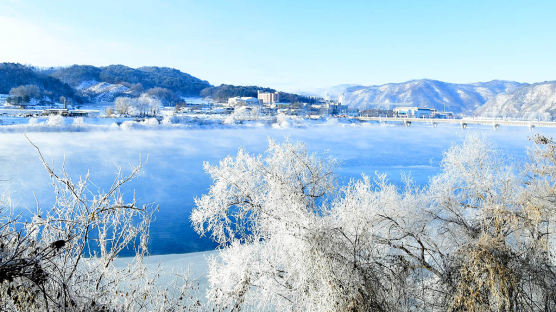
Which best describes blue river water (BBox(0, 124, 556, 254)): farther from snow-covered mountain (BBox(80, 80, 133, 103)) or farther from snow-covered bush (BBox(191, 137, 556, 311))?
snow-covered mountain (BBox(80, 80, 133, 103))

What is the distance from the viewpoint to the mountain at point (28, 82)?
2848 inches

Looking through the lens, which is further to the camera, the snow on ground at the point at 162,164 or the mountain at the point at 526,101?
the mountain at the point at 526,101

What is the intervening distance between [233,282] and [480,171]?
24.2 ft

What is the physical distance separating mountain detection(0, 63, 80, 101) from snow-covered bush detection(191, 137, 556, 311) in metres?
75.4

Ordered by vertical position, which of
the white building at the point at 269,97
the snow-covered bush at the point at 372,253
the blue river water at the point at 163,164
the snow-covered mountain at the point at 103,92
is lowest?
the blue river water at the point at 163,164

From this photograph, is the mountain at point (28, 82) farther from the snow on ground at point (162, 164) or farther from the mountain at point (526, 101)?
the mountain at point (526, 101)

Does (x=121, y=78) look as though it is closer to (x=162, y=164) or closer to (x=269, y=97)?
(x=269, y=97)

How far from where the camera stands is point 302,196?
309 inches

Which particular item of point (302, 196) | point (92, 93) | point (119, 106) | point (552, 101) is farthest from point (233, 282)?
point (552, 101)

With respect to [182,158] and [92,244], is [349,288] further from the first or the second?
[182,158]

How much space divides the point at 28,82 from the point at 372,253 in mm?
86806

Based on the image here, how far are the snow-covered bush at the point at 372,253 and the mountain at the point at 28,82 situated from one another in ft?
247

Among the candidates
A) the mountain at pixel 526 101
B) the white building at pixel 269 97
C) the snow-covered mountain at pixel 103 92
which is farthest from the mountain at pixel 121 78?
the mountain at pixel 526 101

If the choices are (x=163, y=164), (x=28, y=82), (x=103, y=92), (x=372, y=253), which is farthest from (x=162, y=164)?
(x=103, y=92)
